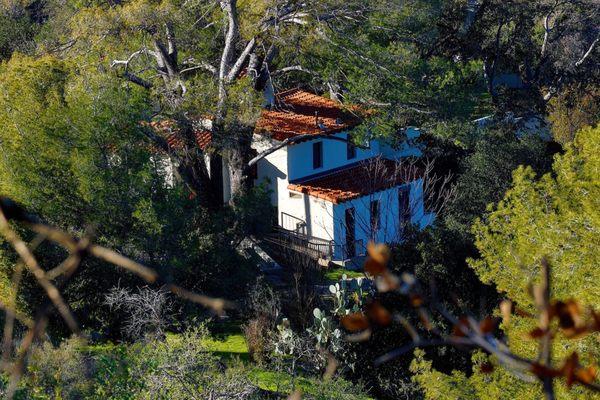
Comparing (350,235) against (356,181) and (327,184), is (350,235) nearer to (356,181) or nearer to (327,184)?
(327,184)

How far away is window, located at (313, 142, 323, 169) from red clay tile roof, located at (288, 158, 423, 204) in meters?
0.36

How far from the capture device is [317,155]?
24.8 m

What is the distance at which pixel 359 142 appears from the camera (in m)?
21.5

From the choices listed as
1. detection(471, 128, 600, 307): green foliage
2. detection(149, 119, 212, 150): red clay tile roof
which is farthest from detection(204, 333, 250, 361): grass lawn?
detection(471, 128, 600, 307): green foliage

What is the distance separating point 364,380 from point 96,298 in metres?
5.28

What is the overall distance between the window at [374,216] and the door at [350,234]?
584 millimetres

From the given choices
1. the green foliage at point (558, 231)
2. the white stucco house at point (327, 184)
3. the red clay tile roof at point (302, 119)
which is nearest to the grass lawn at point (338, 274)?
the white stucco house at point (327, 184)

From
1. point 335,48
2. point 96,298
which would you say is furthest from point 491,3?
point 96,298

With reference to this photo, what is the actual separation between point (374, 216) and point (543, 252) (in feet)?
41.2

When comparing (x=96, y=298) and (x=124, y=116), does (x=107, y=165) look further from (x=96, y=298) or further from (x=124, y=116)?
(x=96, y=298)

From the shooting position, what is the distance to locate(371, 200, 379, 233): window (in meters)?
21.3

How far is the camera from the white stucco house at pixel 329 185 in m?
22.7

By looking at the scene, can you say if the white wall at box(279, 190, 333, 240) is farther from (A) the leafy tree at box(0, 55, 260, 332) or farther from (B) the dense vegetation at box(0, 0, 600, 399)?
(A) the leafy tree at box(0, 55, 260, 332)

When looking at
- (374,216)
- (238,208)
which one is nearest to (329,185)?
(374,216)
